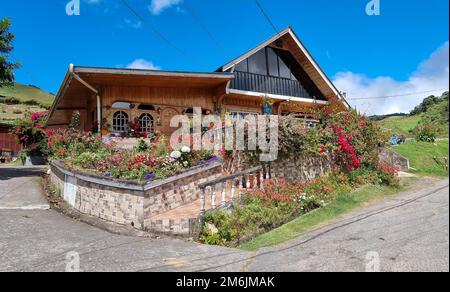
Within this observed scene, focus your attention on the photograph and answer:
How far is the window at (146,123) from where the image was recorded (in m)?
15.1

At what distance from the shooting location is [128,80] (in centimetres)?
1390

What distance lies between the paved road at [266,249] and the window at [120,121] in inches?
274

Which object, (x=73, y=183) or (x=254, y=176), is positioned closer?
(x=254, y=176)

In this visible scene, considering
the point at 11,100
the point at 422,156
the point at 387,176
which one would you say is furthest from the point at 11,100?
the point at 387,176

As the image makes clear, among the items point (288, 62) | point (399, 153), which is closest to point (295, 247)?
point (399, 153)

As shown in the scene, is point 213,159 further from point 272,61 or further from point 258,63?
point 272,61

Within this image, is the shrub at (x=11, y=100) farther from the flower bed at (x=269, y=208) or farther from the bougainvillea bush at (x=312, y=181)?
the flower bed at (x=269, y=208)

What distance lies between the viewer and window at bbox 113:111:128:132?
14.8 m

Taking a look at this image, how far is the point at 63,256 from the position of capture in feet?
19.9

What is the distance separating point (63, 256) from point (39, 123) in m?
22.2

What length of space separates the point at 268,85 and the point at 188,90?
424 centimetres

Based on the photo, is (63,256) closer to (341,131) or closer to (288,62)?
(341,131)

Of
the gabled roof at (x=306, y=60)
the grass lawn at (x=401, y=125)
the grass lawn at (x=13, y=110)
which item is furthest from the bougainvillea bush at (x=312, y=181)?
the grass lawn at (x=13, y=110)

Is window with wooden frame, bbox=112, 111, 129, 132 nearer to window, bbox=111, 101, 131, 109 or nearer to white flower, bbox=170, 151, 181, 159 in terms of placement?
window, bbox=111, 101, 131, 109
